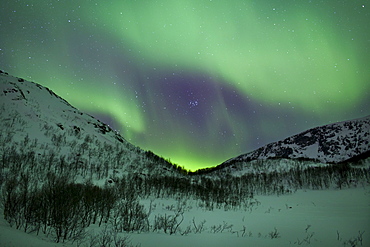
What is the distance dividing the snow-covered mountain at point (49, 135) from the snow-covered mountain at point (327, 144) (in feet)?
212

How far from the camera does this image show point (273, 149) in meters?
108

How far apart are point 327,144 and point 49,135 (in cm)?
11094

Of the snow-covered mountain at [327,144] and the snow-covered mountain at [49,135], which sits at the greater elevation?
the snow-covered mountain at [327,144]

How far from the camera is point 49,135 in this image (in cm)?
1759

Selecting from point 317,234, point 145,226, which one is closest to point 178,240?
point 145,226

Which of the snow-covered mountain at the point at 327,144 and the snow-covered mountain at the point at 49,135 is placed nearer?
the snow-covered mountain at the point at 49,135

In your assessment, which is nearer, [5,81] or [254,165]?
[5,81]

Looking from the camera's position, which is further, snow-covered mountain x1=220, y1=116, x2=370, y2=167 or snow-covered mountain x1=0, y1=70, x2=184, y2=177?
snow-covered mountain x1=220, y1=116, x2=370, y2=167

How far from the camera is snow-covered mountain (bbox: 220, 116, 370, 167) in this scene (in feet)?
267

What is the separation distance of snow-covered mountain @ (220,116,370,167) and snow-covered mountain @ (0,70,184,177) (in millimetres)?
64492

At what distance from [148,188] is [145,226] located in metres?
7.88

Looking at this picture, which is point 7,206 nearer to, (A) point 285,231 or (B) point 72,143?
(A) point 285,231

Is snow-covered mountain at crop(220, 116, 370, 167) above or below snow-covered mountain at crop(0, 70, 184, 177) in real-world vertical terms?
above

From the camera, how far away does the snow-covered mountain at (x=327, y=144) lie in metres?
81.3
